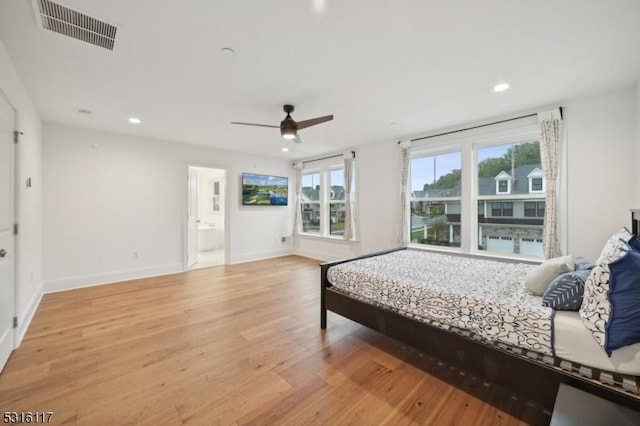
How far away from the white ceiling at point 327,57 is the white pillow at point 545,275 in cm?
174

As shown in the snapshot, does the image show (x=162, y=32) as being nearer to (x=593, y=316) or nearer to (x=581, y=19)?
(x=581, y=19)

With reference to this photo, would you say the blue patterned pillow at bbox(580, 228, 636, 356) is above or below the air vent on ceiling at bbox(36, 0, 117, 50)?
below

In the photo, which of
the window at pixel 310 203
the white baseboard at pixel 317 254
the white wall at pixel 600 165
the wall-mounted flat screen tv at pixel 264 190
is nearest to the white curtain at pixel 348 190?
the white baseboard at pixel 317 254

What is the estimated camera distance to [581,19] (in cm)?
184

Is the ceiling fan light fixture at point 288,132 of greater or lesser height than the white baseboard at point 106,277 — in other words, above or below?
above

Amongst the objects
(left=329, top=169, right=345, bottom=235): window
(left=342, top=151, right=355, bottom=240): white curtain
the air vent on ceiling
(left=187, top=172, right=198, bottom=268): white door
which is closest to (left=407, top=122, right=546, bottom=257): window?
(left=342, top=151, right=355, bottom=240): white curtain

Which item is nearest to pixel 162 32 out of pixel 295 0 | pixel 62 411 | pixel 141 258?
pixel 295 0

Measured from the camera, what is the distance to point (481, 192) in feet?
13.2

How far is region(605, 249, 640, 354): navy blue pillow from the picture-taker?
133 centimetres

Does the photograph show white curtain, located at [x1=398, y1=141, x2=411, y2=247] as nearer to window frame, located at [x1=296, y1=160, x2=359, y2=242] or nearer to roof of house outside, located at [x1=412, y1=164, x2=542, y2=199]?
roof of house outside, located at [x1=412, y1=164, x2=542, y2=199]

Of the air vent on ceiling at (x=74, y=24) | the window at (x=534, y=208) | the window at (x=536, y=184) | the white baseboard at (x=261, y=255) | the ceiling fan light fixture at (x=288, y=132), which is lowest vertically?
the white baseboard at (x=261, y=255)

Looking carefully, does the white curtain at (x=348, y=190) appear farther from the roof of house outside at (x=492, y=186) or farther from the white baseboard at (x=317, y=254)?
the roof of house outside at (x=492, y=186)

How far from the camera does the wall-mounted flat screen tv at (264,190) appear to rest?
243 inches

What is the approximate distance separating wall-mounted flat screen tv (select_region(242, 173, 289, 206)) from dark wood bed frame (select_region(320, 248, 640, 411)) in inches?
171
